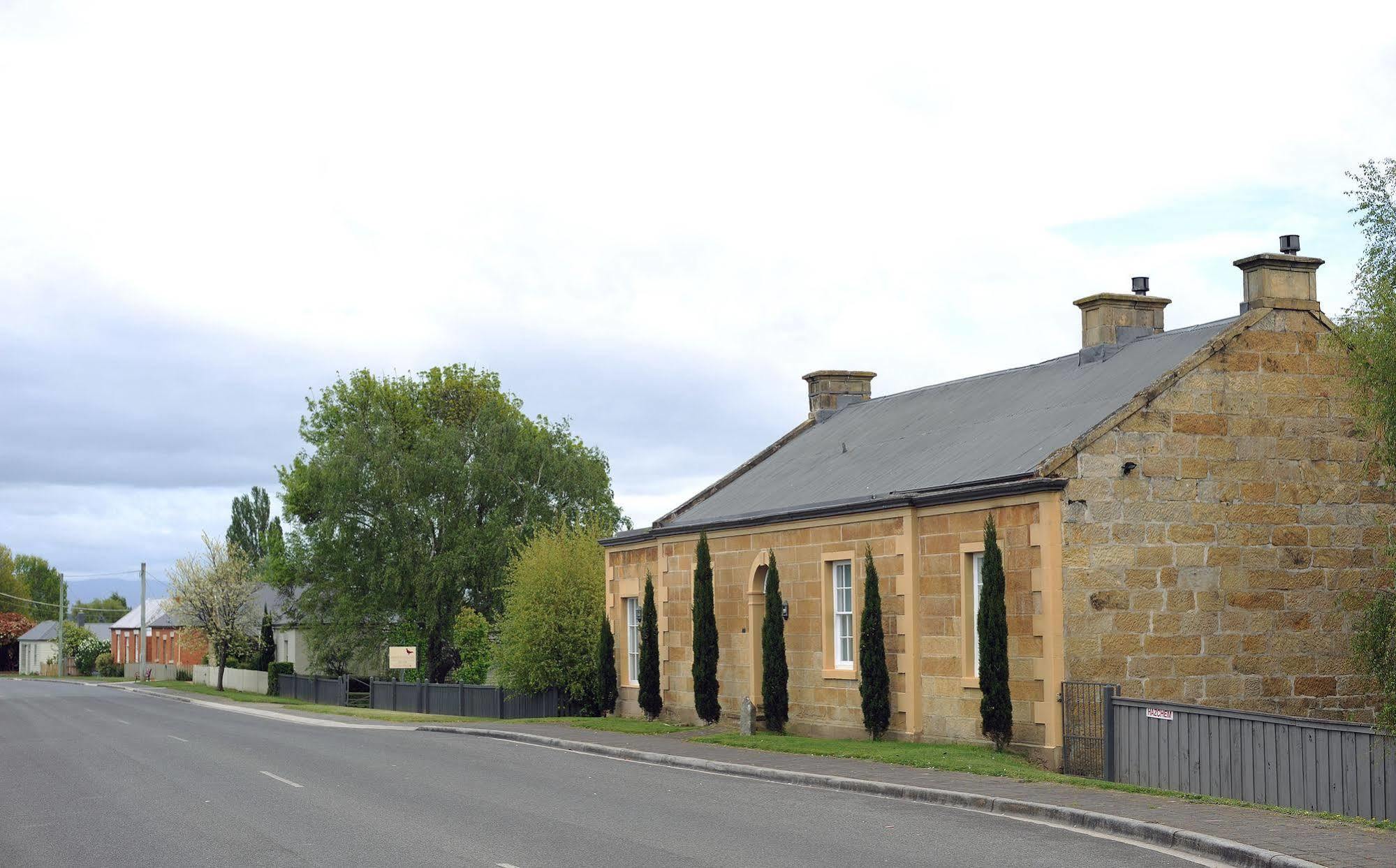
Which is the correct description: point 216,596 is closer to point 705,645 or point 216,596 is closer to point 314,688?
point 314,688

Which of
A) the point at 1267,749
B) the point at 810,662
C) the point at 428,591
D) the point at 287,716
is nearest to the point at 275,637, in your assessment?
the point at 428,591

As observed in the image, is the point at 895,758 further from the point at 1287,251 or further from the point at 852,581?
the point at 1287,251

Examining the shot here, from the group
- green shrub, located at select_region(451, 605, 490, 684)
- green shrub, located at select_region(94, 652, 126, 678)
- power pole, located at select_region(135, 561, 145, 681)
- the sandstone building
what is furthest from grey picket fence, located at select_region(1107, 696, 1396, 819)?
green shrub, located at select_region(94, 652, 126, 678)

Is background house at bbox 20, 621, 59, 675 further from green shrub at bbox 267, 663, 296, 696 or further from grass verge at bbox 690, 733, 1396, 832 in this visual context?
grass verge at bbox 690, 733, 1396, 832

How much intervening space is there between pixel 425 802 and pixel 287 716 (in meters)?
27.9

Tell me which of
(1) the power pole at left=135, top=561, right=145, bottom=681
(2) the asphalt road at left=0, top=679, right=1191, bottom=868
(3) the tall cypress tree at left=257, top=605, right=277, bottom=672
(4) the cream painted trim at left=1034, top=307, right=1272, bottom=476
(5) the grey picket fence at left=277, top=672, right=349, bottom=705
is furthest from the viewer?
(1) the power pole at left=135, top=561, right=145, bottom=681

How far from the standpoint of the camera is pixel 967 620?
77.4ft

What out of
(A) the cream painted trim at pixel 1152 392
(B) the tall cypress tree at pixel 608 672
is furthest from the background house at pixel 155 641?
(A) the cream painted trim at pixel 1152 392

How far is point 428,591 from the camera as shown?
58.4 meters

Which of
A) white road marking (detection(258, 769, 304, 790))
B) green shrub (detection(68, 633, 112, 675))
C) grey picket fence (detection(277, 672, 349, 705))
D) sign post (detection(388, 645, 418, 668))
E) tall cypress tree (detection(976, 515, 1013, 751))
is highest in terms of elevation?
tall cypress tree (detection(976, 515, 1013, 751))

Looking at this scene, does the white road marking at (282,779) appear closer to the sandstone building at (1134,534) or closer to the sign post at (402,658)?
the sandstone building at (1134,534)

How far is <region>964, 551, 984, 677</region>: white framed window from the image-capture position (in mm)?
23516

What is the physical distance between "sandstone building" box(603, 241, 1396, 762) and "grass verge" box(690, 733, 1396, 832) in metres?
0.76

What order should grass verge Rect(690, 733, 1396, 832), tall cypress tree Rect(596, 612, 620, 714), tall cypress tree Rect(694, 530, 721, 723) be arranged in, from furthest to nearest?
A: tall cypress tree Rect(596, 612, 620, 714) < tall cypress tree Rect(694, 530, 721, 723) < grass verge Rect(690, 733, 1396, 832)
